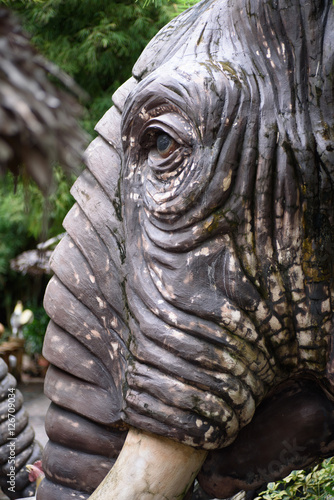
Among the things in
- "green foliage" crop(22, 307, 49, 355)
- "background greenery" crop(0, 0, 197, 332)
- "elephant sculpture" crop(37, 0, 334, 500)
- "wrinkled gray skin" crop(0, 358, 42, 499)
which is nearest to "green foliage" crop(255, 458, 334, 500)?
"elephant sculpture" crop(37, 0, 334, 500)

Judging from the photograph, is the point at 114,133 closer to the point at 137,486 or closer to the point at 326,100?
the point at 326,100

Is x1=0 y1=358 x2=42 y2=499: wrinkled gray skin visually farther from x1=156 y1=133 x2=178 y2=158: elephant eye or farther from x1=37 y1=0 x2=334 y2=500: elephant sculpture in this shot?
x1=156 y1=133 x2=178 y2=158: elephant eye

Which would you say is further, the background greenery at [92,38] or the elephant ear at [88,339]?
the background greenery at [92,38]

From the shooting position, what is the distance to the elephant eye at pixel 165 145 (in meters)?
1.22

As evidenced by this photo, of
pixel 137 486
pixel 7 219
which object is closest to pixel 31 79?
pixel 137 486

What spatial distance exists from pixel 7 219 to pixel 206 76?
5.38m

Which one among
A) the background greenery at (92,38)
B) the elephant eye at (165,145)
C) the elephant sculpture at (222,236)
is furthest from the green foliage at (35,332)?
the elephant eye at (165,145)

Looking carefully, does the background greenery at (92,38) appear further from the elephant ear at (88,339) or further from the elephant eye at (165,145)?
the elephant eye at (165,145)

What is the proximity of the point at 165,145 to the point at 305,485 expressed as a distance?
1.11 m

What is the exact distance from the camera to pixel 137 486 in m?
1.21

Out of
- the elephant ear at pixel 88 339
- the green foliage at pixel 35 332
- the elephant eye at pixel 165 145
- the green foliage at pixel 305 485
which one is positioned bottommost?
the green foliage at pixel 35 332

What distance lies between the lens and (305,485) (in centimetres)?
184

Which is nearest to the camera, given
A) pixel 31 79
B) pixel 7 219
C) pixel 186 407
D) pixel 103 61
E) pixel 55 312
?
pixel 31 79

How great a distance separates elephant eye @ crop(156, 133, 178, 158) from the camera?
1219 millimetres
